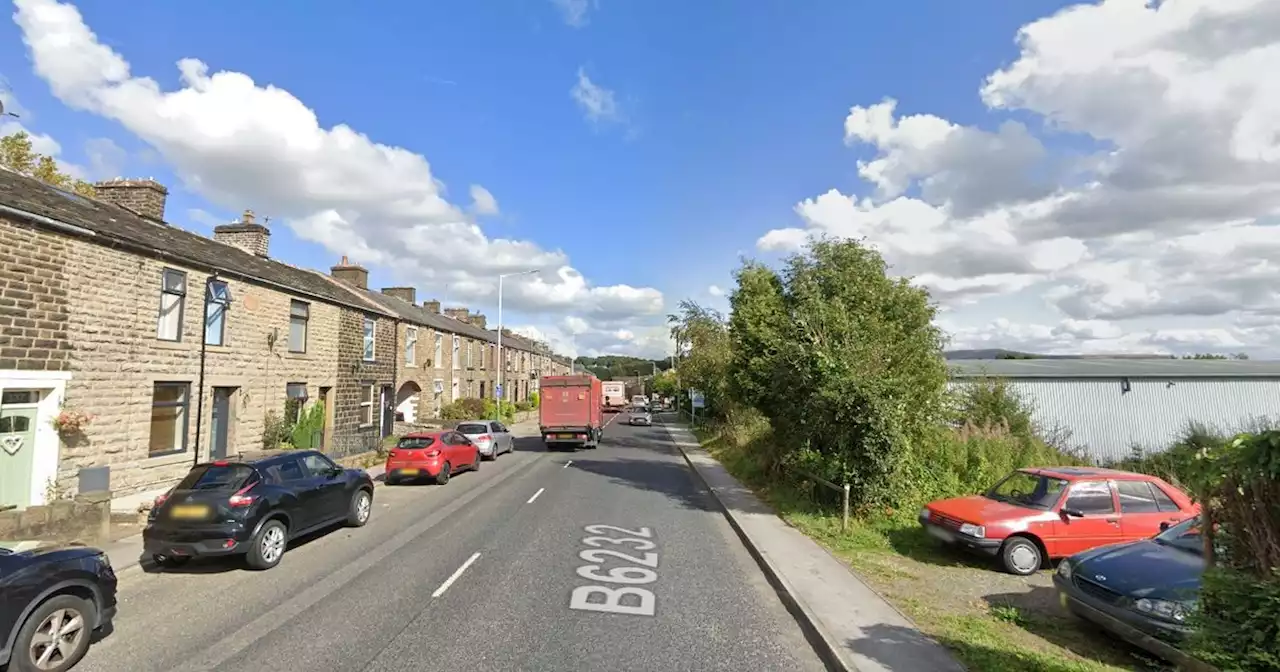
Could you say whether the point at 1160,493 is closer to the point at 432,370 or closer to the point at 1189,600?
the point at 1189,600

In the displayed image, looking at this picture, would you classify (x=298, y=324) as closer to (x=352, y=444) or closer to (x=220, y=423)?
(x=220, y=423)

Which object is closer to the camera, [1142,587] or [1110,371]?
[1142,587]

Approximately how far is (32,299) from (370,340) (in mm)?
13908

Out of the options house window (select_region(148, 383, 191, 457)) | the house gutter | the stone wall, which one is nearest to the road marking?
the stone wall

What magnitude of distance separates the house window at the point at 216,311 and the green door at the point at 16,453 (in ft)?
15.4

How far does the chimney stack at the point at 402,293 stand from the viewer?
128ft

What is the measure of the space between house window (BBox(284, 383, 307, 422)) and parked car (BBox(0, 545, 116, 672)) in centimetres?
1393

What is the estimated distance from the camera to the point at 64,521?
9.09 m

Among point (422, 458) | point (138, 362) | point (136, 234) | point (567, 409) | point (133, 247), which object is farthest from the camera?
point (567, 409)

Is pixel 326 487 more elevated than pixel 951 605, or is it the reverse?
pixel 326 487

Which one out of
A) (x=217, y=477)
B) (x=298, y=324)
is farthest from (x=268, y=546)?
(x=298, y=324)

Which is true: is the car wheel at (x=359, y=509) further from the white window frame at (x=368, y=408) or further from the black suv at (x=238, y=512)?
the white window frame at (x=368, y=408)

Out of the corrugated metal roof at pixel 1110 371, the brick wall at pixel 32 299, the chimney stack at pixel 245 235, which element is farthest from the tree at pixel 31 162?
the corrugated metal roof at pixel 1110 371

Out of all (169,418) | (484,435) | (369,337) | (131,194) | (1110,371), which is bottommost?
(484,435)
